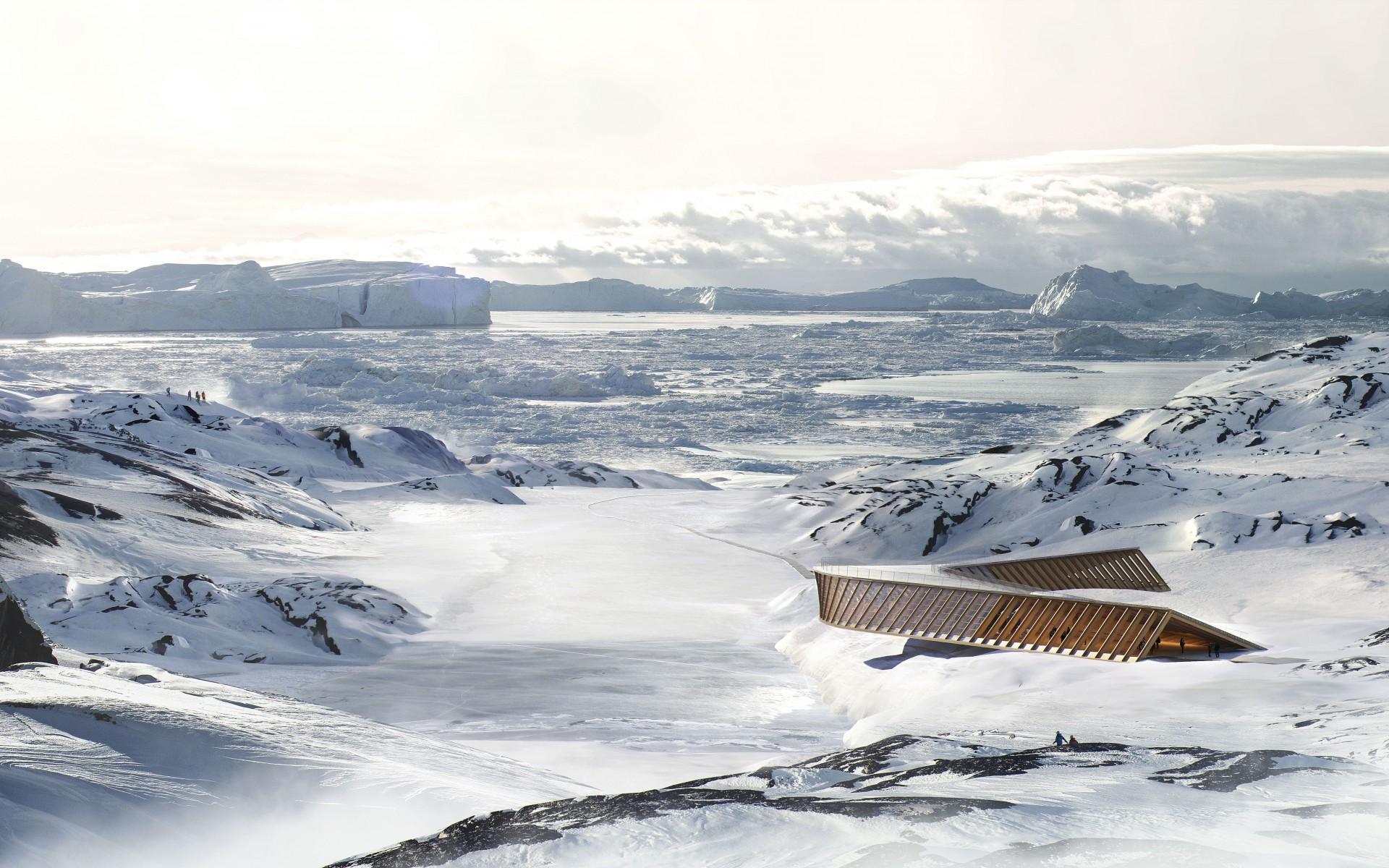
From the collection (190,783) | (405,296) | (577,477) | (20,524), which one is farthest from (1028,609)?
(405,296)

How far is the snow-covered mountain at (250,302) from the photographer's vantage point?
114000 mm

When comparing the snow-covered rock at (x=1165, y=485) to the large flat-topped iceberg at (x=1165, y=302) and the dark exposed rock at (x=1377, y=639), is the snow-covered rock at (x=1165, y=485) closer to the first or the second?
the dark exposed rock at (x=1377, y=639)

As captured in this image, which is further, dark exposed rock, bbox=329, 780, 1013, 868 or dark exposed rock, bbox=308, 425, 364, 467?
dark exposed rock, bbox=308, 425, 364, 467

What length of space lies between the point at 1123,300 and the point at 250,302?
4828 inches

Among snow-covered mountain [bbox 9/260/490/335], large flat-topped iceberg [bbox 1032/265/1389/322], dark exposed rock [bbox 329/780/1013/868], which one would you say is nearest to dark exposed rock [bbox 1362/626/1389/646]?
dark exposed rock [bbox 329/780/1013/868]

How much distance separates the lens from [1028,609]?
1706 cm

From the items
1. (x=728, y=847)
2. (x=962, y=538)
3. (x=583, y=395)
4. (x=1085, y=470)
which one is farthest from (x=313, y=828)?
(x=583, y=395)

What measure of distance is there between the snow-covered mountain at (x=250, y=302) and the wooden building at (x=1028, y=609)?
110 m

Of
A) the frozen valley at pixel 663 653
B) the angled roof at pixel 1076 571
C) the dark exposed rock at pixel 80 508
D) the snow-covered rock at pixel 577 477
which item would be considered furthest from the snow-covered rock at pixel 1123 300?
the dark exposed rock at pixel 80 508

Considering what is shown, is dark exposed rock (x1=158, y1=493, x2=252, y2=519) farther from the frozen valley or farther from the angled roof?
the angled roof

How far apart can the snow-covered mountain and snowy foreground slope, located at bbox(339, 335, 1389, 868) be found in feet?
327

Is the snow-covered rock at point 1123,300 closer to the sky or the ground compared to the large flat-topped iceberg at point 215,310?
closer to the sky

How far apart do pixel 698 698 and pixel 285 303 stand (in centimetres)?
11303

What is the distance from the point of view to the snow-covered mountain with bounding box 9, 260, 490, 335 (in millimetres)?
114000
